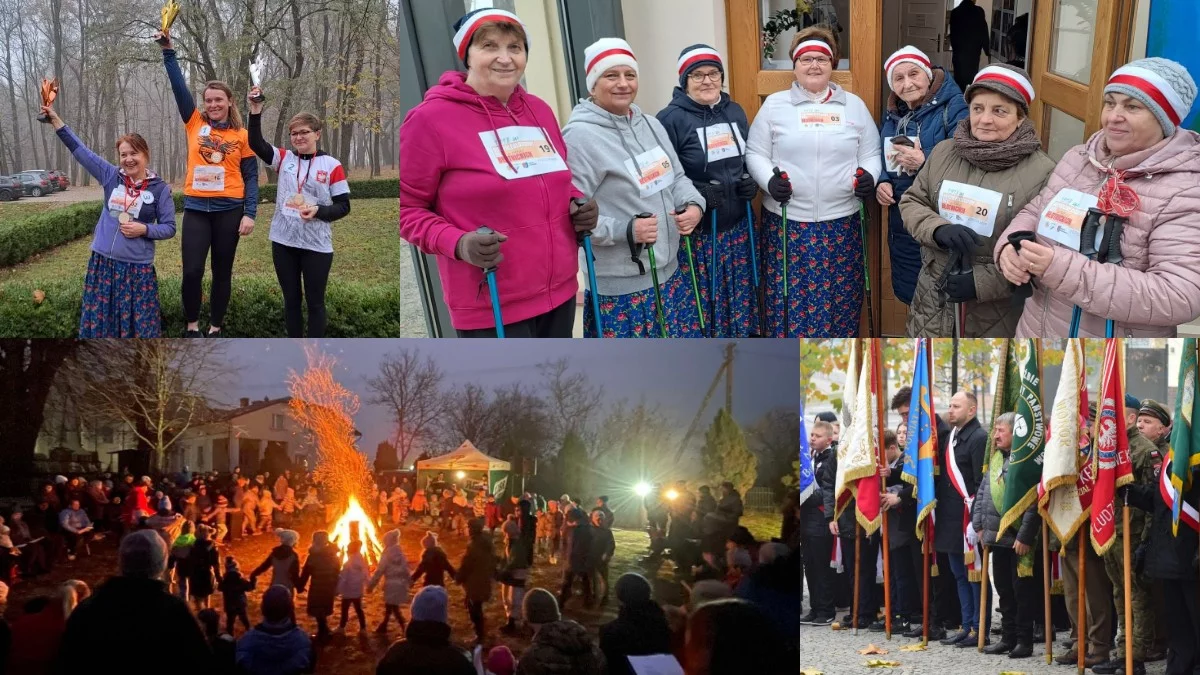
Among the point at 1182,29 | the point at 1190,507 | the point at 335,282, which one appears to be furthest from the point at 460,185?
the point at 1182,29

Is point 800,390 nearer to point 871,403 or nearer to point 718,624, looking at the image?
point 871,403

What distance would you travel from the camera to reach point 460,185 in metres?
3.43

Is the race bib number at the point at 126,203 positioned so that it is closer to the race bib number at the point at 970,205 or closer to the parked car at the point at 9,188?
the parked car at the point at 9,188

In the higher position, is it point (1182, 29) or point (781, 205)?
point (1182, 29)

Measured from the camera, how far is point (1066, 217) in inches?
128

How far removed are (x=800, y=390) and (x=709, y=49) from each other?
1.80m

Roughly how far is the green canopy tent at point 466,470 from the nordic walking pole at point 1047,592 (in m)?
1.27

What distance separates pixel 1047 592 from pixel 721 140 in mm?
2047

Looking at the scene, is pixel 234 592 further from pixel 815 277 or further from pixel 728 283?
pixel 815 277

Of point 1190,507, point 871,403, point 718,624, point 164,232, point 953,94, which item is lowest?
point 718,624

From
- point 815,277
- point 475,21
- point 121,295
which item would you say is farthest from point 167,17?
point 815,277

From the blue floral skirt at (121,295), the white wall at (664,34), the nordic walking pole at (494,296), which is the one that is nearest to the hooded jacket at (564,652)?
the nordic walking pole at (494,296)

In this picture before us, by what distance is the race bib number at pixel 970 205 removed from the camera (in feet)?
11.6

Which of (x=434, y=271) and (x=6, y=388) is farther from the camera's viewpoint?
(x=434, y=271)
